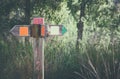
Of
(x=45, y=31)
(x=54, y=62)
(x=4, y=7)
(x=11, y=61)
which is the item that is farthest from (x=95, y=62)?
(x=4, y=7)

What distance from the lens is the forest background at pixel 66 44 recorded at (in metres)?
7.22

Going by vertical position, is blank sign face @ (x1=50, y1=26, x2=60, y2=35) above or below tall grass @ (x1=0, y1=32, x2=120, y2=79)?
above

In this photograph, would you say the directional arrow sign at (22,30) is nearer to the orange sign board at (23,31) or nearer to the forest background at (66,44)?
the orange sign board at (23,31)

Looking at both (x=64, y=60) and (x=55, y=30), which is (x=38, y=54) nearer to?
(x=55, y=30)

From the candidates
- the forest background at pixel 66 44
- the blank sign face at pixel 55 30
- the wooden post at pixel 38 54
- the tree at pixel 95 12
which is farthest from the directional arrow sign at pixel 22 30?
the tree at pixel 95 12

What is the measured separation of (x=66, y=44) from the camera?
822 centimetres

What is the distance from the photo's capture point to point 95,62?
7203 millimetres

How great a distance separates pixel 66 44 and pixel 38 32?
3282 mm

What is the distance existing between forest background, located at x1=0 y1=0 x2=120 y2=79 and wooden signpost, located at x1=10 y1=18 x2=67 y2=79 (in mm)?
1905

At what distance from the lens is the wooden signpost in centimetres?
497

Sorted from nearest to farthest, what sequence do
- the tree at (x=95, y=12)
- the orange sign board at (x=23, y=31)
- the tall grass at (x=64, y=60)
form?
the orange sign board at (x=23, y=31)
the tall grass at (x=64, y=60)
the tree at (x=95, y=12)

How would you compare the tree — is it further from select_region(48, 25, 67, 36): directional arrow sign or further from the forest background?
select_region(48, 25, 67, 36): directional arrow sign

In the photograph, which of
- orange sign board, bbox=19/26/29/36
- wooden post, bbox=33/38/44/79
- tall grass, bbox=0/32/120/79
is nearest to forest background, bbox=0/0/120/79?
tall grass, bbox=0/32/120/79

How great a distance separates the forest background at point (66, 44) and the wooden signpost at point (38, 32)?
1905 millimetres
